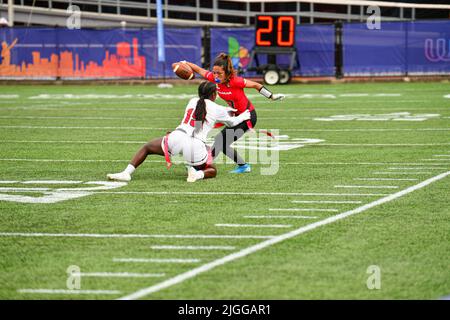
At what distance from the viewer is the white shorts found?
12273 millimetres

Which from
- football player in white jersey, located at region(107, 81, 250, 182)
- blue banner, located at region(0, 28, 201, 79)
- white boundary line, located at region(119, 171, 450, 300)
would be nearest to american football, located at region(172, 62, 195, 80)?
football player in white jersey, located at region(107, 81, 250, 182)

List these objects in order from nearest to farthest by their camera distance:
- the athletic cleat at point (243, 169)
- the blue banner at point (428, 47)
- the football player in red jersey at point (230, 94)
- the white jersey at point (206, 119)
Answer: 1. the white jersey at point (206, 119)
2. the football player in red jersey at point (230, 94)
3. the athletic cleat at point (243, 169)
4. the blue banner at point (428, 47)

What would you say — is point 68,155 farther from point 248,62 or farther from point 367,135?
point 248,62

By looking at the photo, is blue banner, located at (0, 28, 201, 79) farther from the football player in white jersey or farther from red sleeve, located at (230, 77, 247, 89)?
the football player in white jersey

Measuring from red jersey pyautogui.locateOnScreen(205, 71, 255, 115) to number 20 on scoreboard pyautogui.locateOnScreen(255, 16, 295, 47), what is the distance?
22760 mm

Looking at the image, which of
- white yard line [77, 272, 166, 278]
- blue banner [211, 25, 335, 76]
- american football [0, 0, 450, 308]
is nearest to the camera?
american football [0, 0, 450, 308]

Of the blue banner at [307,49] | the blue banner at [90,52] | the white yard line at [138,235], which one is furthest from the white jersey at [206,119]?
the blue banner at [90,52]

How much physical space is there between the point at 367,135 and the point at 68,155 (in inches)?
212

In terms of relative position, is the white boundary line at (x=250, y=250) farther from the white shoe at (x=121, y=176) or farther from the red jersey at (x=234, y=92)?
the white shoe at (x=121, y=176)

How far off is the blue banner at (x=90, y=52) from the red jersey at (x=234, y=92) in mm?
24246

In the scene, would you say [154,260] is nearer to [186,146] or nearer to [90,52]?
[186,146]

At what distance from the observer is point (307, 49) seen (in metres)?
37.0

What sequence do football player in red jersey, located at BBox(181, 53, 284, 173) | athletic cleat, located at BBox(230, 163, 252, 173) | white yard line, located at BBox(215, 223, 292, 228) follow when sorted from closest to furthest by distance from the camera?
1. white yard line, located at BBox(215, 223, 292, 228)
2. football player in red jersey, located at BBox(181, 53, 284, 173)
3. athletic cleat, located at BBox(230, 163, 252, 173)

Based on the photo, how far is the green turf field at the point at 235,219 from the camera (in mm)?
7273
